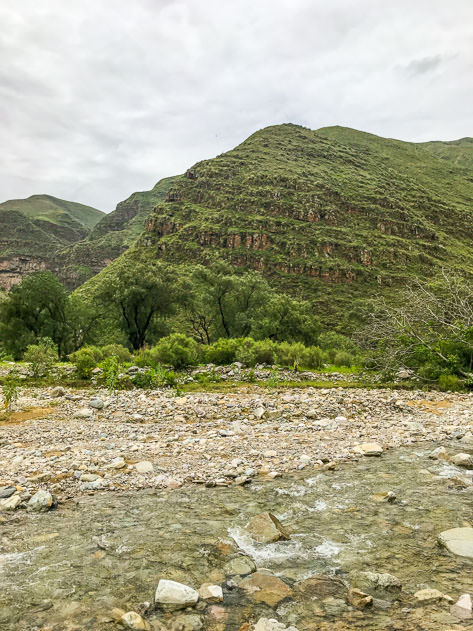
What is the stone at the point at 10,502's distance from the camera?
530 cm

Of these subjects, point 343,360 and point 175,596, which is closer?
point 175,596

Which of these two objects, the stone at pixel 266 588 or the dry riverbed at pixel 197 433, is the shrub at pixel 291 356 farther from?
the stone at pixel 266 588

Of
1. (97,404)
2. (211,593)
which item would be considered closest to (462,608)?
(211,593)

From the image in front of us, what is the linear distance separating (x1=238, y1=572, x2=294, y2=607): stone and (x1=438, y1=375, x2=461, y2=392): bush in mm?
14792

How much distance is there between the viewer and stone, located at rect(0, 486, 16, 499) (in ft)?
18.4

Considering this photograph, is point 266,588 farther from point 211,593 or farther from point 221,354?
point 221,354

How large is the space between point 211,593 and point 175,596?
0.37 meters

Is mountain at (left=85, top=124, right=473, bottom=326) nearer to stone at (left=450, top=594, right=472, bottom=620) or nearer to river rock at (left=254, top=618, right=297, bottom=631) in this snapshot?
stone at (left=450, top=594, right=472, bottom=620)

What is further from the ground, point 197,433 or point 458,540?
point 458,540

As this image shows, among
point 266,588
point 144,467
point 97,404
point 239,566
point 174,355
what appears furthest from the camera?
point 174,355

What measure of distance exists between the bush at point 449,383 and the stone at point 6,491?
16.3 metres

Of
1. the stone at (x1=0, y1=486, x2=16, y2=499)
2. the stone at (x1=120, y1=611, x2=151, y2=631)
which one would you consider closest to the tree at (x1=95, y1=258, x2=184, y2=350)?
the stone at (x1=0, y1=486, x2=16, y2=499)

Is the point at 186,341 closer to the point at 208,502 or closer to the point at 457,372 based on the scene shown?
the point at 457,372

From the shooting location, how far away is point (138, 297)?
33.2 m
